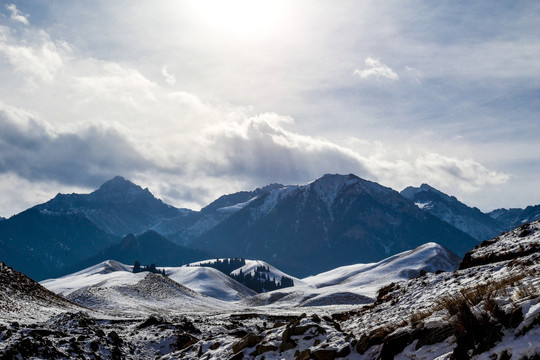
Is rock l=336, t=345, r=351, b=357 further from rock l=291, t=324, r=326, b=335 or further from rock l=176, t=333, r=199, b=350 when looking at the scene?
rock l=176, t=333, r=199, b=350

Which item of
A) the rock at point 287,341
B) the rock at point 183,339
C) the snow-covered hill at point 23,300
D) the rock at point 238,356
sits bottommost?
the rock at point 183,339

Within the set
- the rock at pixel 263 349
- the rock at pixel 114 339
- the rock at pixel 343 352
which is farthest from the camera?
the rock at pixel 114 339

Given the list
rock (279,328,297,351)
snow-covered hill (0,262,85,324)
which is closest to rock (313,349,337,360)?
rock (279,328,297,351)

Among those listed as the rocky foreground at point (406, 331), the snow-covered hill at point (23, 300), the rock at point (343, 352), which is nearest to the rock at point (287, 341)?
the rocky foreground at point (406, 331)

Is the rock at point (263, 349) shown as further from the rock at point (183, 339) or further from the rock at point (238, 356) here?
the rock at point (183, 339)

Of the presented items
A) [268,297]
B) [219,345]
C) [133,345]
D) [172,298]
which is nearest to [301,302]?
[268,297]

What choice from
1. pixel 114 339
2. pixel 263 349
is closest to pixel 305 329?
pixel 263 349

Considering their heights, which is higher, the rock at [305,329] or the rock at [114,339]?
the rock at [114,339]

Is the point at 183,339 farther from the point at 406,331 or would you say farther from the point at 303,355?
the point at 406,331

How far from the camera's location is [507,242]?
2820cm

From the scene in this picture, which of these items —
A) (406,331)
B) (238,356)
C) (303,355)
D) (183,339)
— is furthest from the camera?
(183,339)

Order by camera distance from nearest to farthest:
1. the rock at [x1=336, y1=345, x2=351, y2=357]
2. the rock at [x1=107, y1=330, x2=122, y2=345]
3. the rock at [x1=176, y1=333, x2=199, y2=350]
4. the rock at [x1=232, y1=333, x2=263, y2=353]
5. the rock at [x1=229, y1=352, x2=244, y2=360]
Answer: the rock at [x1=336, y1=345, x2=351, y2=357] < the rock at [x1=229, y1=352, x2=244, y2=360] < the rock at [x1=232, y1=333, x2=263, y2=353] < the rock at [x1=107, y1=330, x2=122, y2=345] < the rock at [x1=176, y1=333, x2=199, y2=350]

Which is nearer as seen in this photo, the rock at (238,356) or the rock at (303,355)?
the rock at (303,355)

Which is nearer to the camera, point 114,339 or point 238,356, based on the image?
point 238,356
